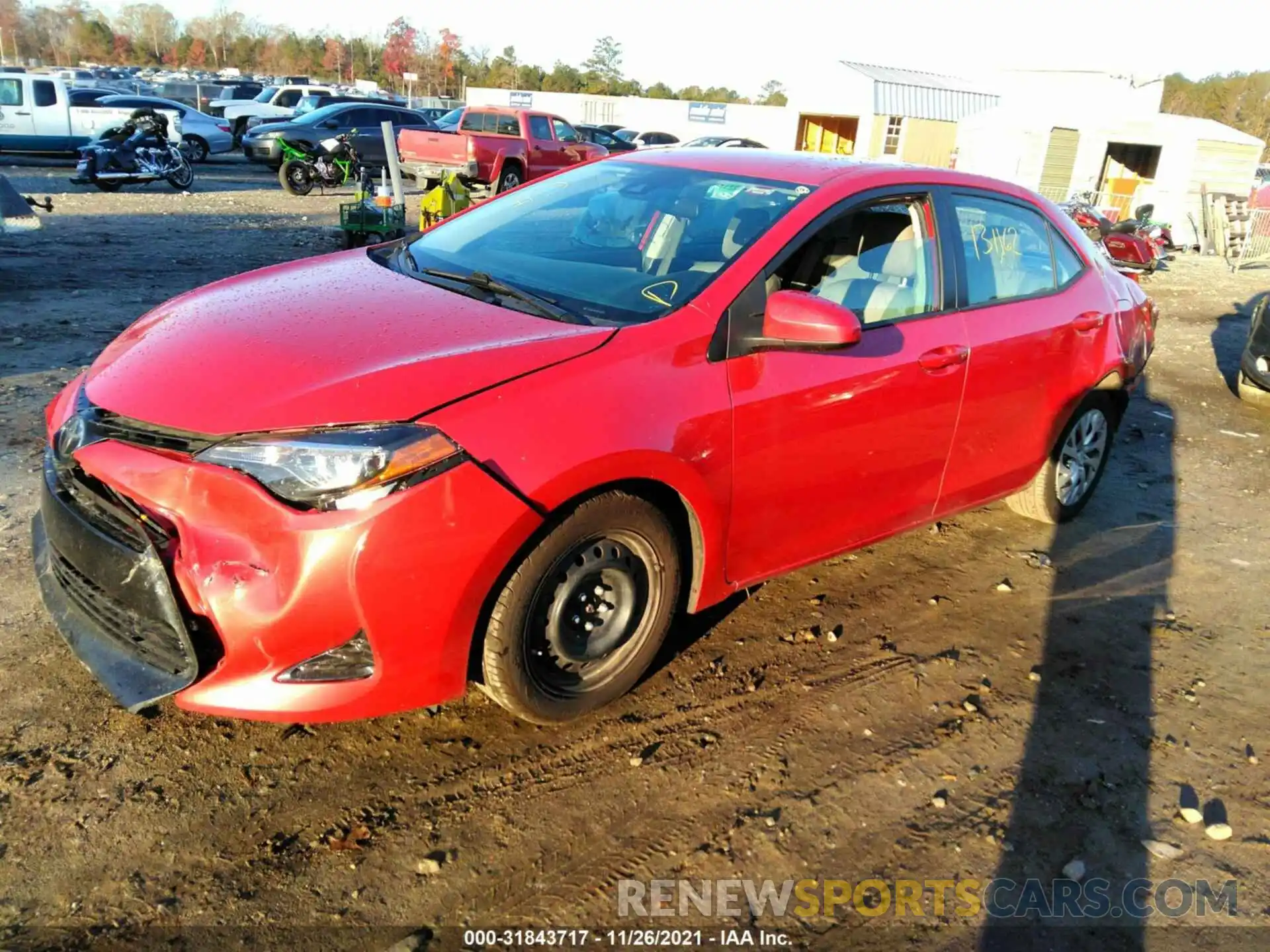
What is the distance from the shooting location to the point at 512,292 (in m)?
3.22

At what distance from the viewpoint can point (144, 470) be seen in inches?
97.6

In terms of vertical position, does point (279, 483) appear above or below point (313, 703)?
above

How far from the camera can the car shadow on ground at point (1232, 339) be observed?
9.19 meters

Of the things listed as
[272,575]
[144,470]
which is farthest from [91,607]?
[272,575]

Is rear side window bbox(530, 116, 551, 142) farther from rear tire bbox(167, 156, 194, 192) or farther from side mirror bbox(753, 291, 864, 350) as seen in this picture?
side mirror bbox(753, 291, 864, 350)

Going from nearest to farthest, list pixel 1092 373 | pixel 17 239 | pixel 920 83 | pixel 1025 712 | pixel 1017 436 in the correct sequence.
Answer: pixel 1025 712
pixel 1017 436
pixel 1092 373
pixel 17 239
pixel 920 83

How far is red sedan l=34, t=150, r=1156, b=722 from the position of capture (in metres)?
2.42

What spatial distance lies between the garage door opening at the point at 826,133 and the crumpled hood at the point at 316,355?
136 ft

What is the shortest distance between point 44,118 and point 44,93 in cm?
51

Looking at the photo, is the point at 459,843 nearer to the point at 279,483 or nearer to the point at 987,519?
the point at 279,483

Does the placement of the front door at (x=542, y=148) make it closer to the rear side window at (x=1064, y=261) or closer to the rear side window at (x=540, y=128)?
the rear side window at (x=540, y=128)

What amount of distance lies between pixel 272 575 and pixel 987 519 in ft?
13.1

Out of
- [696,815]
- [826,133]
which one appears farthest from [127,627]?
[826,133]

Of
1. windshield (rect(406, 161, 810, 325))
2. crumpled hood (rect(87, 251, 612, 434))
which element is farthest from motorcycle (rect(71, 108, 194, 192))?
crumpled hood (rect(87, 251, 612, 434))
